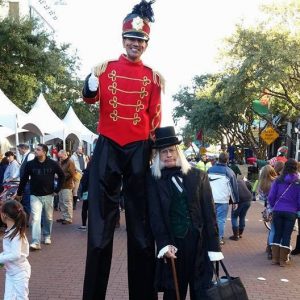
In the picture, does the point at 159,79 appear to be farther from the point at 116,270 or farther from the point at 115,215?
the point at 116,270

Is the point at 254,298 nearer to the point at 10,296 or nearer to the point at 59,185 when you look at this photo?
the point at 10,296

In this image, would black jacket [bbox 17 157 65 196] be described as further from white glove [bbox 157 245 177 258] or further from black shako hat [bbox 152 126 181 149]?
white glove [bbox 157 245 177 258]

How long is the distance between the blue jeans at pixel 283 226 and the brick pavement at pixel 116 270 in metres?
0.40

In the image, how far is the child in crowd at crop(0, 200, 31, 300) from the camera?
14.4 feet

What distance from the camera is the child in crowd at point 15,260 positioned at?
4.39 m

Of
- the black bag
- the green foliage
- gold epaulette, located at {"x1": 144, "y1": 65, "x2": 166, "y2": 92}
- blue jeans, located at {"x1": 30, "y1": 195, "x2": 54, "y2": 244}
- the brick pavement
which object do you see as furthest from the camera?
the green foliage

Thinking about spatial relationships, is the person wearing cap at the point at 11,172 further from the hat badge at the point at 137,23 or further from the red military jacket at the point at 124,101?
the hat badge at the point at 137,23

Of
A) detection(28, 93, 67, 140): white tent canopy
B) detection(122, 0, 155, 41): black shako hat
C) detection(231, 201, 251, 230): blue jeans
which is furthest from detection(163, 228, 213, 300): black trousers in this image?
detection(28, 93, 67, 140): white tent canopy

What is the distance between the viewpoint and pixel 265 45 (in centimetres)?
1781

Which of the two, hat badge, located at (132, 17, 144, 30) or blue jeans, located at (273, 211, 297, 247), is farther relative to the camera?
blue jeans, located at (273, 211, 297, 247)

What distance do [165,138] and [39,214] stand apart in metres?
5.17

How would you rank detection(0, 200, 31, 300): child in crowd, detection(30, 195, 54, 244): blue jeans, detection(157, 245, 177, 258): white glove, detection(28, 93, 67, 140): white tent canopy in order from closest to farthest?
1. detection(157, 245, 177, 258): white glove
2. detection(0, 200, 31, 300): child in crowd
3. detection(30, 195, 54, 244): blue jeans
4. detection(28, 93, 67, 140): white tent canopy

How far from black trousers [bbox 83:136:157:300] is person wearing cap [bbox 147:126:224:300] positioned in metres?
0.20

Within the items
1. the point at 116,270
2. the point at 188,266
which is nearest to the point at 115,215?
the point at 188,266
